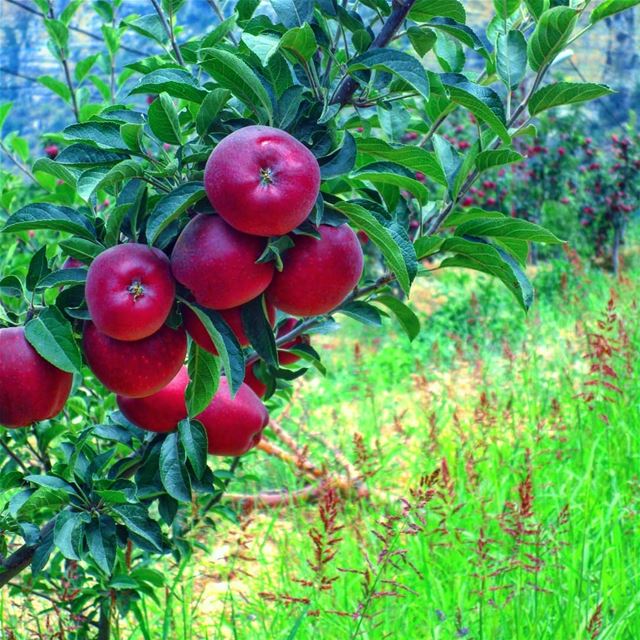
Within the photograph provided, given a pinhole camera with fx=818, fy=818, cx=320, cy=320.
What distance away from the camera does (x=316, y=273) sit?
69cm

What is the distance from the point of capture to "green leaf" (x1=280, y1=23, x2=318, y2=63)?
67cm

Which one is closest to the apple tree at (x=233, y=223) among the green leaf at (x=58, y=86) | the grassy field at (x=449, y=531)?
the grassy field at (x=449, y=531)

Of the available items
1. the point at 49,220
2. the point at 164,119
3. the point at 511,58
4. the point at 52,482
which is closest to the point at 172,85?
the point at 164,119

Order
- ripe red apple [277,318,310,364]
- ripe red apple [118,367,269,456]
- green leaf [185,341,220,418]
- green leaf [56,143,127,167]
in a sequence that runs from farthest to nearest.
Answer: ripe red apple [277,318,310,364], ripe red apple [118,367,269,456], green leaf [185,341,220,418], green leaf [56,143,127,167]

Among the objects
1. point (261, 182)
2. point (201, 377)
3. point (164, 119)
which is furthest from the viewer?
point (201, 377)

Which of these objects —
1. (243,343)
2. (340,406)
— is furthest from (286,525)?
(243,343)

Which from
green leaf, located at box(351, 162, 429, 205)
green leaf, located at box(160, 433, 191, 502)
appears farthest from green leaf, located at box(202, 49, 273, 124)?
green leaf, located at box(160, 433, 191, 502)

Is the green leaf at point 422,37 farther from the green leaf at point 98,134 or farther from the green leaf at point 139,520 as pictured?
the green leaf at point 139,520

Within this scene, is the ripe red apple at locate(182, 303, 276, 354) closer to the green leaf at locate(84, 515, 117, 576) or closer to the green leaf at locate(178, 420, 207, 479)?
the green leaf at locate(178, 420, 207, 479)

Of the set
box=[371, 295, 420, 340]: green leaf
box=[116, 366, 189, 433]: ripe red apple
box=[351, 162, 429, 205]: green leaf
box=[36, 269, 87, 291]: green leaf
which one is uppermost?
box=[351, 162, 429, 205]: green leaf

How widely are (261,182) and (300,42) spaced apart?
147 millimetres

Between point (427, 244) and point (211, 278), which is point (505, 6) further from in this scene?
point (211, 278)

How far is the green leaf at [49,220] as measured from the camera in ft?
2.46

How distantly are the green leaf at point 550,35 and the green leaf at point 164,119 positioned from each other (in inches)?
14.2
